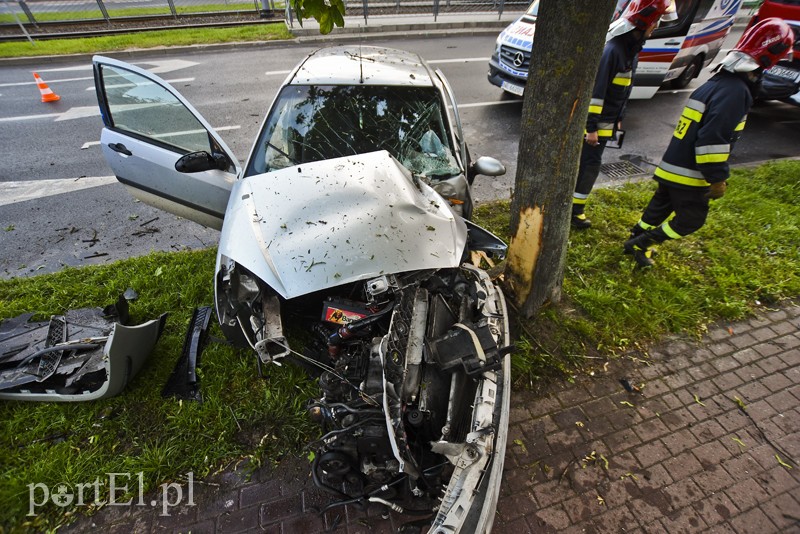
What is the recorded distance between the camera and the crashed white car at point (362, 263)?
1.91m

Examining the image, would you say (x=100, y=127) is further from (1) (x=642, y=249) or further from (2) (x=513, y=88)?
(1) (x=642, y=249)

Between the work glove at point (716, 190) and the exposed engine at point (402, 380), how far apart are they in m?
2.19

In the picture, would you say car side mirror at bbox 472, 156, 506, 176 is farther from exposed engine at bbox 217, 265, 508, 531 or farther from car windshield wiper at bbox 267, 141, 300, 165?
car windshield wiper at bbox 267, 141, 300, 165

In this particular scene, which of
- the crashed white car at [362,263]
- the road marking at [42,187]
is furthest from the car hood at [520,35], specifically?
the road marking at [42,187]

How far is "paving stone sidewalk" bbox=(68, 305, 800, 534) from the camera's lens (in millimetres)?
2240

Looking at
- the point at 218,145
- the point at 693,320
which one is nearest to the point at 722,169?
the point at 693,320

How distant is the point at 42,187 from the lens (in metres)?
5.10

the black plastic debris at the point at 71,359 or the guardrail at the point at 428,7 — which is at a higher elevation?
the guardrail at the point at 428,7

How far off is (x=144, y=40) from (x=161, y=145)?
9.83 m

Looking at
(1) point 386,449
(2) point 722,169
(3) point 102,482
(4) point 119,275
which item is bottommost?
(3) point 102,482

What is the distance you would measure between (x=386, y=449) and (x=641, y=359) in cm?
234

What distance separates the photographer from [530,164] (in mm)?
2697

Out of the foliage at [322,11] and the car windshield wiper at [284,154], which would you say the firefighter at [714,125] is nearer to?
the foliage at [322,11]

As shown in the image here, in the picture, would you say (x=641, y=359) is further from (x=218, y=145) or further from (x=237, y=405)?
(x=218, y=145)
